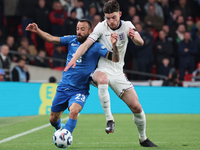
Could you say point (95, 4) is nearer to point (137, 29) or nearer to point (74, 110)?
point (137, 29)

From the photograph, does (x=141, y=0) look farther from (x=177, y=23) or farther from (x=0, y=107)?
(x=0, y=107)

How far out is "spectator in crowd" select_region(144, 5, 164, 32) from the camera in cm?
1467

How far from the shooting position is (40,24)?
13.9 m

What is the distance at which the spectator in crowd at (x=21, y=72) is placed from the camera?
12.7 m

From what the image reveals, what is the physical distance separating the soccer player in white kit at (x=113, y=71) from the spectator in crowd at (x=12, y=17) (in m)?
9.44

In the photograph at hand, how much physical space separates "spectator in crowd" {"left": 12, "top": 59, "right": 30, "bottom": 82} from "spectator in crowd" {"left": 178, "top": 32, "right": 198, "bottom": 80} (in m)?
5.97

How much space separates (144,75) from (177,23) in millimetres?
2690

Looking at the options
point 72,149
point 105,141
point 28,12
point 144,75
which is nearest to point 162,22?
point 144,75

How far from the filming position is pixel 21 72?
12.8 m

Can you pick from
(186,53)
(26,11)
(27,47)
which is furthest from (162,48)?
(26,11)

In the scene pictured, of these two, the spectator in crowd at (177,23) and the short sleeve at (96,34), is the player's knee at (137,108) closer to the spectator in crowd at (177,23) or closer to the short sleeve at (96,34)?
the short sleeve at (96,34)

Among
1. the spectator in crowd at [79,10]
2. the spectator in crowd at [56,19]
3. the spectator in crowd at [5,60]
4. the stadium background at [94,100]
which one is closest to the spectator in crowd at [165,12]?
the spectator in crowd at [79,10]

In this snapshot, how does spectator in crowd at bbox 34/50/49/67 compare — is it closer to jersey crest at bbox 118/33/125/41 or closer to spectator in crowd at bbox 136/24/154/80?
spectator in crowd at bbox 136/24/154/80

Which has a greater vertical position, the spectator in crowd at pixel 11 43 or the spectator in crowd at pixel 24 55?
the spectator in crowd at pixel 11 43
